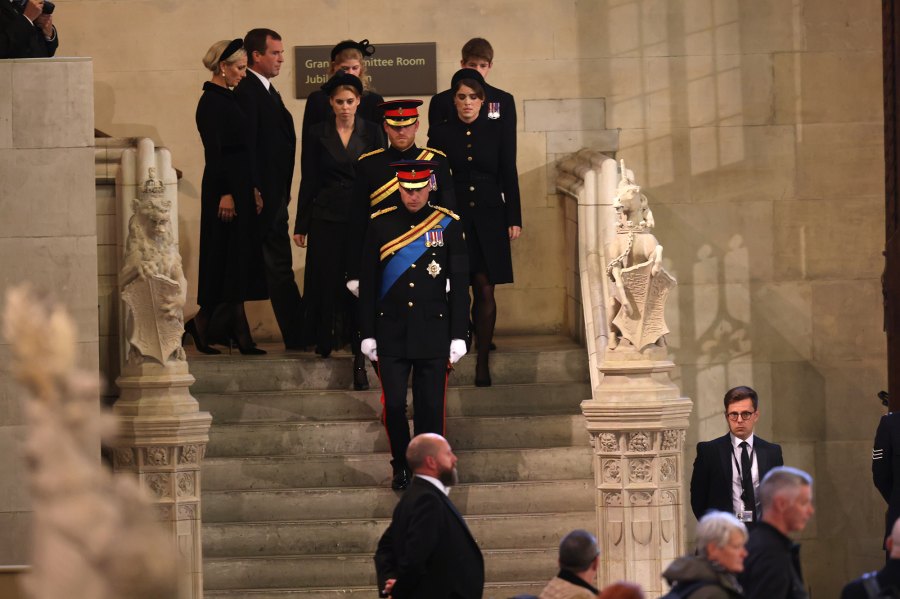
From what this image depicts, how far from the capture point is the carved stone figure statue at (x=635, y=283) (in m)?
7.81

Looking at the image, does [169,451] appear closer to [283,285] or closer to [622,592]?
[283,285]

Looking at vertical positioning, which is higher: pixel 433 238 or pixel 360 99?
pixel 360 99

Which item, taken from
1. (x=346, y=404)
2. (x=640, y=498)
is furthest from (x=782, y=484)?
(x=346, y=404)

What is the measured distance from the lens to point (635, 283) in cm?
783

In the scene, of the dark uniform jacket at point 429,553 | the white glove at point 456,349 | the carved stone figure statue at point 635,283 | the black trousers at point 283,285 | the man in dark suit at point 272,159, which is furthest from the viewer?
the black trousers at point 283,285

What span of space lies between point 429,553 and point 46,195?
9.20ft

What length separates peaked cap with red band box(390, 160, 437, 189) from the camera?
25.3ft

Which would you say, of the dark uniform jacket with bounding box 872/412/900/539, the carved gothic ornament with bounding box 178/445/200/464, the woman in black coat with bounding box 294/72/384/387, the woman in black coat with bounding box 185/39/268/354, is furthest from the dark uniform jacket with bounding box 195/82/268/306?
the dark uniform jacket with bounding box 872/412/900/539

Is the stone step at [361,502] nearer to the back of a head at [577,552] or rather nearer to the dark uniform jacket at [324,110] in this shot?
the dark uniform jacket at [324,110]

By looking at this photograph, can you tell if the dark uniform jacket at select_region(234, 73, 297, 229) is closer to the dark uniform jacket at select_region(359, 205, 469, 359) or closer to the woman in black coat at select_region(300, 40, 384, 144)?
the woman in black coat at select_region(300, 40, 384, 144)

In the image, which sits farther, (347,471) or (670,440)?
(347,471)

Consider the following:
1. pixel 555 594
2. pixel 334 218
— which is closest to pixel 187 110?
pixel 334 218

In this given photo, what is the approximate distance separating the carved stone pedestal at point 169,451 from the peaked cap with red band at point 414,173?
60.0 inches

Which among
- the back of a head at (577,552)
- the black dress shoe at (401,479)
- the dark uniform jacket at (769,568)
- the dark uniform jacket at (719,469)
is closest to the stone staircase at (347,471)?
the black dress shoe at (401,479)
